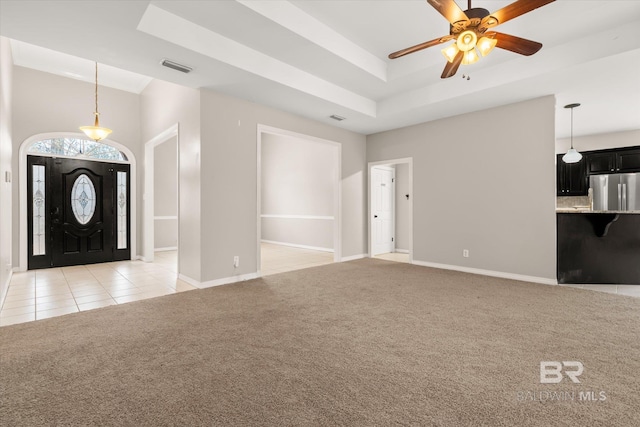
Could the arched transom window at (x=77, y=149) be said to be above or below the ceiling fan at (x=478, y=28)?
below

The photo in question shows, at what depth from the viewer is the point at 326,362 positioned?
2234mm

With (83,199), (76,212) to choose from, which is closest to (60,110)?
(83,199)

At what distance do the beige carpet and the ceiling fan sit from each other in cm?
260

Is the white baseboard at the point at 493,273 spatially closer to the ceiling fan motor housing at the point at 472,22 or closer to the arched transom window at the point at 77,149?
the ceiling fan motor housing at the point at 472,22

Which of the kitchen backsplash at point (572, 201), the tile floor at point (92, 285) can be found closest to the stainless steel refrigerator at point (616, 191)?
the kitchen backsplash at point (572, 201)

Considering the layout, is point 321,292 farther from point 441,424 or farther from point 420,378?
point 441,424

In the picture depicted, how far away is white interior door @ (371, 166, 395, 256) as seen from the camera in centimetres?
741

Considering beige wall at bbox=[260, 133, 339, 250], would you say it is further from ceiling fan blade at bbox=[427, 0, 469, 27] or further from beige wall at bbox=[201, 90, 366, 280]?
ceiling fan blade at bbox=[427, 0, 469, 27]

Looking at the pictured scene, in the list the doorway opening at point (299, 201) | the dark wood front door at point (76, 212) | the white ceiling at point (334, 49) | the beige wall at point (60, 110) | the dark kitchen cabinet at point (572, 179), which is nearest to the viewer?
the white ceiling at point (334, 49)

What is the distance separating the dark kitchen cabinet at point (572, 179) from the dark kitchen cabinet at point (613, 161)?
0.51 feet

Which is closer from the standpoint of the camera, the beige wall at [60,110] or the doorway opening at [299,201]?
the beige wall at [60,110]

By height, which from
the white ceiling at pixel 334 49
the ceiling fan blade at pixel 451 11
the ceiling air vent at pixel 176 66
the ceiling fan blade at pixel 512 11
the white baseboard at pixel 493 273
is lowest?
the white baseboard at pixel 493 273

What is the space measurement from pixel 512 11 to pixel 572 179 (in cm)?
744

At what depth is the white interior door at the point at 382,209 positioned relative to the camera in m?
7.41
